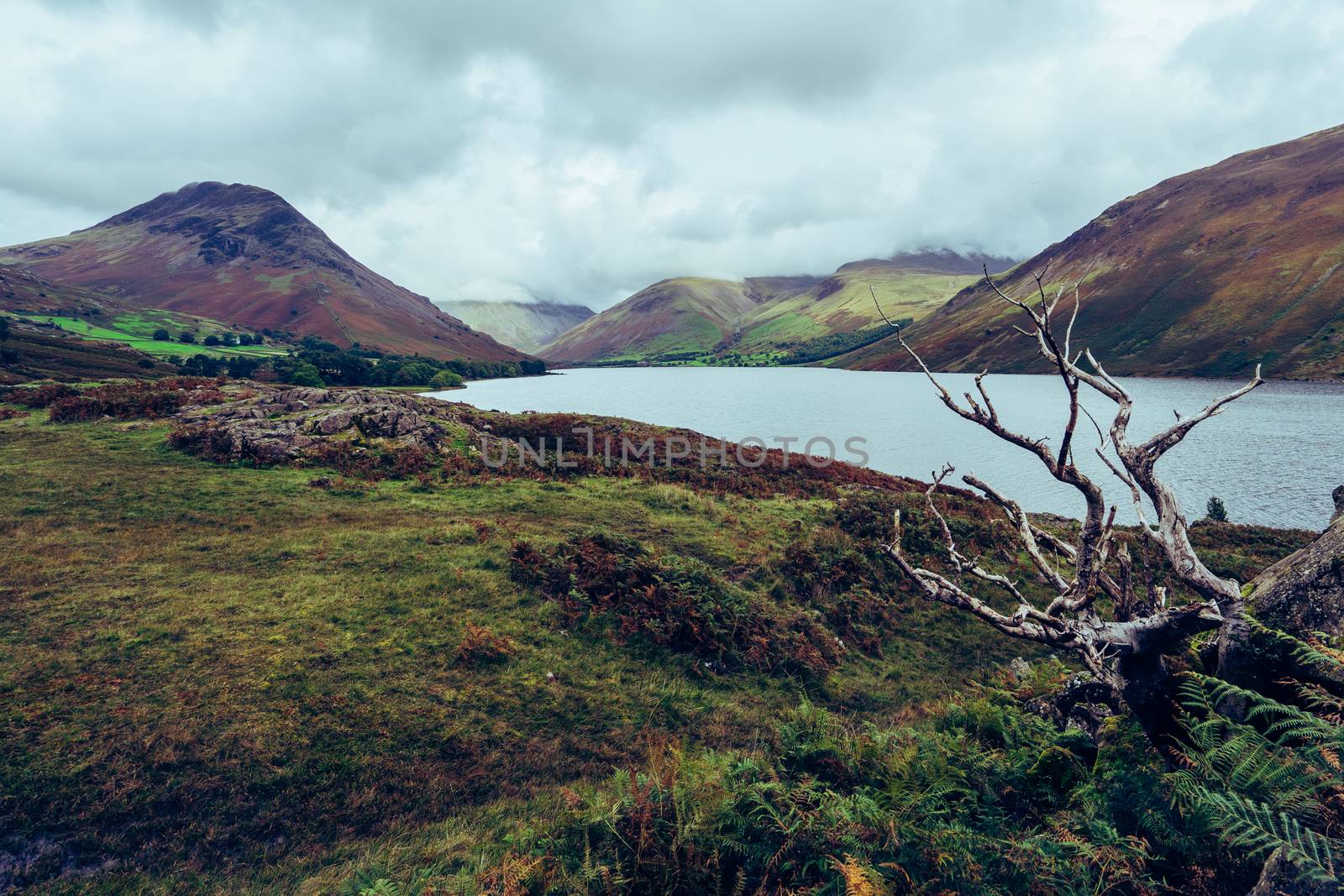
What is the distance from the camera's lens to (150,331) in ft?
468

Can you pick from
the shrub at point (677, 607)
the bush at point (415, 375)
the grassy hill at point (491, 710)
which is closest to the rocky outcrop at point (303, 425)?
the grassy hill at point (491, 710)

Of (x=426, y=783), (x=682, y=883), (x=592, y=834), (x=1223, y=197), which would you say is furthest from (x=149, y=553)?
(x=1223, y=197)

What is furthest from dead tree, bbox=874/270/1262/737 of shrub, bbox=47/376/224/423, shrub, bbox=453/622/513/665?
shrub, bbox=47/376/224/423

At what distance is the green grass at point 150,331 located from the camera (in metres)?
118

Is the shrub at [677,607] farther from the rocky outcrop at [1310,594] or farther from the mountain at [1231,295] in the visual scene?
the mountain at [1231,295]

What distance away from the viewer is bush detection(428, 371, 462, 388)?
4681 inches

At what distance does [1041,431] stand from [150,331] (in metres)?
195

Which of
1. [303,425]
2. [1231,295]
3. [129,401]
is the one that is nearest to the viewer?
[303,425]

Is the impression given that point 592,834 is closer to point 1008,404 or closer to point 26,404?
point 26,404

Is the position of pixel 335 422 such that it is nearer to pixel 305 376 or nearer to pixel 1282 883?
pixel 1282 883

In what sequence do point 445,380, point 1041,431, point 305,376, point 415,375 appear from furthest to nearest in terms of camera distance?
point 445,380, point 415,375, point 305,376, point 1041,431

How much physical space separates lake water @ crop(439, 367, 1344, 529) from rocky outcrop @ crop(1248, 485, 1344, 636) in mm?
19251

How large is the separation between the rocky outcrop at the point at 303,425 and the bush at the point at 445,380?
92361 millimetres

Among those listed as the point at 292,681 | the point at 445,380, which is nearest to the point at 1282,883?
the point at 292,681
